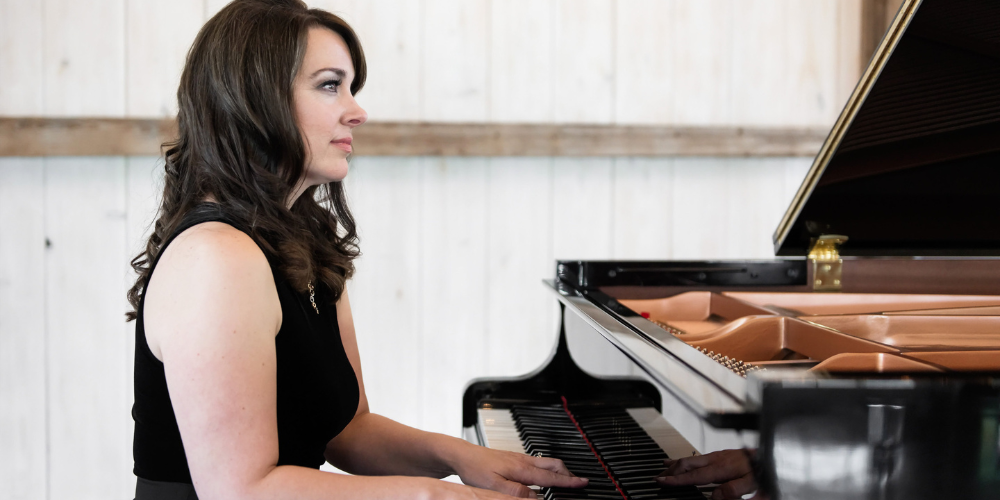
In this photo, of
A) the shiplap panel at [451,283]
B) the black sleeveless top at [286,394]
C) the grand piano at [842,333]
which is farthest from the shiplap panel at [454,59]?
the black sleeveless top at [286,394]

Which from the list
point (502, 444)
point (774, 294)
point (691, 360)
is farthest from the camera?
point (774, 294)

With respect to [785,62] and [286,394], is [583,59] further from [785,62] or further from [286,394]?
[286,394]

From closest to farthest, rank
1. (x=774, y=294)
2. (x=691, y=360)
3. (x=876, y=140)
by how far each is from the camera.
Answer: (x=691, y=360), (x=876, y=140), (x=774, y=294)

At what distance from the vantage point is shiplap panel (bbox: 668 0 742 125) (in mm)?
2869

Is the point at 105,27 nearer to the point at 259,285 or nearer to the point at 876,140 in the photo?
the point at 259,285

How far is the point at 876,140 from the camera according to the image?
169 cm

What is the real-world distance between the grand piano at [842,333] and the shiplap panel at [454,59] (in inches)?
41.9

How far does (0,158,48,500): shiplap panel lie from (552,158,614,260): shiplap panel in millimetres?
1764

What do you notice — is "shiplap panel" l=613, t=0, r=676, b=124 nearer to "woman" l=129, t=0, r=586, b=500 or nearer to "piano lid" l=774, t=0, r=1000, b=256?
"piano lid" l=774, t=0, r=1000, b=256

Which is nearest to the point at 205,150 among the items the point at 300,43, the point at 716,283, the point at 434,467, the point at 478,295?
the point at 300,43

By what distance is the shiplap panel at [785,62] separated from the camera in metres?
2.90

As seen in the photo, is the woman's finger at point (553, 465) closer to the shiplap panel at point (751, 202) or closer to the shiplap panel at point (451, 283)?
the shiplap panel at point (451, 283)

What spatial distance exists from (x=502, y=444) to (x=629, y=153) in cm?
163

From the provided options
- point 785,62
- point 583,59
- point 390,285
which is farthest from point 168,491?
point 785,62
